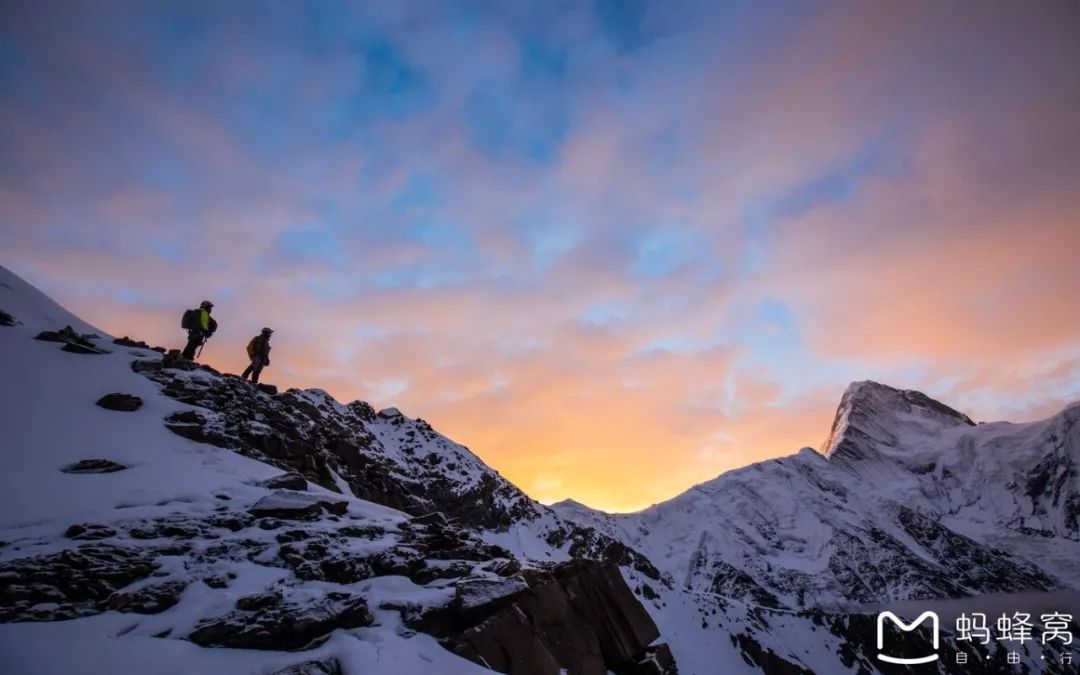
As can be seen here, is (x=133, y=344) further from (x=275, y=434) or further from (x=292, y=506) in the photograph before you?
(x=292, y=506)

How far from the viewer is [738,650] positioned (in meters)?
71.7

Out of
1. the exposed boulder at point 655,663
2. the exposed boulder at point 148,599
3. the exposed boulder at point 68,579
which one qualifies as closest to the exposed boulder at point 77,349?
the exposed boulder at point 68,579

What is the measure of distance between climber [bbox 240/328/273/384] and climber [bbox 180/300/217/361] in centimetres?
210

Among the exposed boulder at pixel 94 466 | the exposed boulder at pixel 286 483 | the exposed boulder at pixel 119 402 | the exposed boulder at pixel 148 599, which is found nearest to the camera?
the exposed boulder at pixel 148 599

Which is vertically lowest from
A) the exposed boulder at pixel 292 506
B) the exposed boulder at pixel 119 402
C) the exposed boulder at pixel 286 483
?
the exposed boulder at pixel 292 506

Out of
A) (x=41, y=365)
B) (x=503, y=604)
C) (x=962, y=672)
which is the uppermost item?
(x=41, y=365)

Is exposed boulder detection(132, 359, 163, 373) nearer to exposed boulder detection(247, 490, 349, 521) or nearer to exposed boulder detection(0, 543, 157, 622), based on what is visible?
exposed boulder detection(247, 490, 349, 521)

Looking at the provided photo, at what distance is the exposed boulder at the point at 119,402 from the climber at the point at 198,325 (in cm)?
733

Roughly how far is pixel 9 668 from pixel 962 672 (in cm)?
14842

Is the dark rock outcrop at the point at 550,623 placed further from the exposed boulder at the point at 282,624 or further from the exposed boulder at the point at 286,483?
the exposed boulder at the point at 286,483

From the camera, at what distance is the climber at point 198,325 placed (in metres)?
29.4

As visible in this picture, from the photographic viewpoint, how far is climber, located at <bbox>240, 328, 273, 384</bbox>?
103 feet

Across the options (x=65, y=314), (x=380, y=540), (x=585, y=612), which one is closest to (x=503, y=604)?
(x=380, y=540)

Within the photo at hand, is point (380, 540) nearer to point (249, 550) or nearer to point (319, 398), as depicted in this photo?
point (249, 550)
